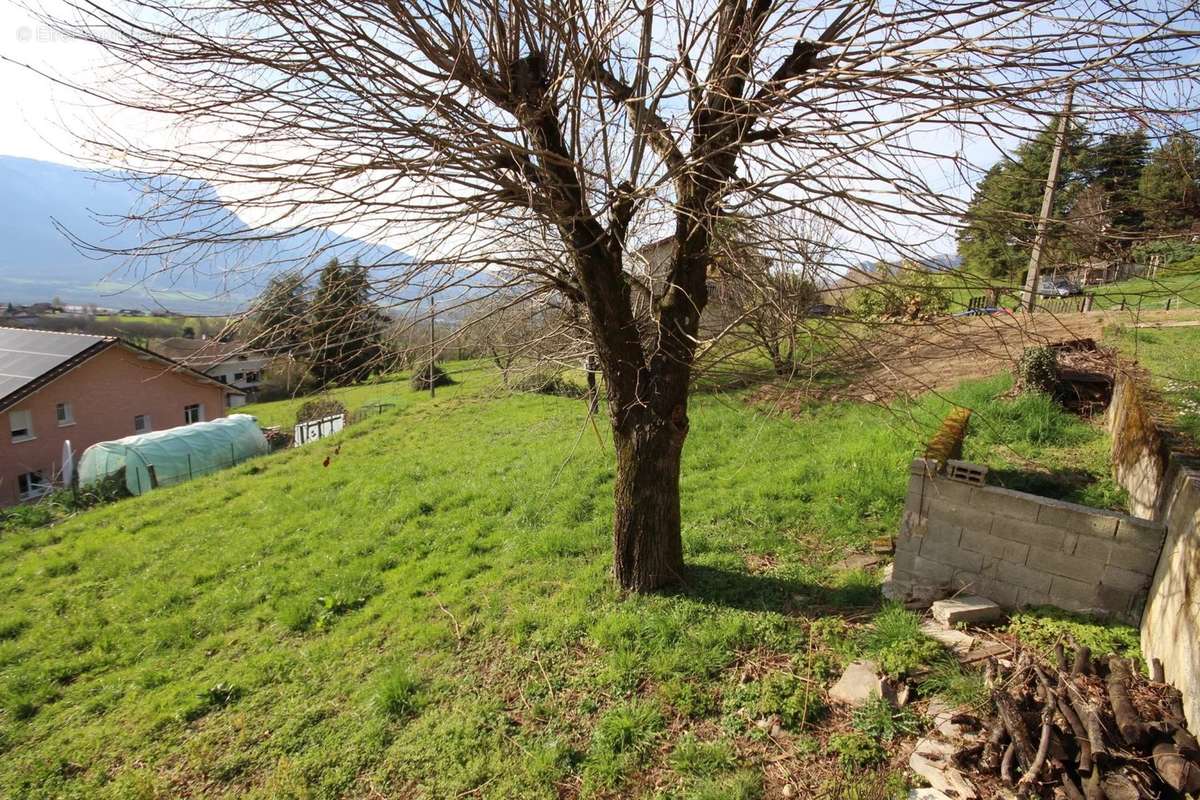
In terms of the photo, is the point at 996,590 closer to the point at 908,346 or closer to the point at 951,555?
the point at 951,555

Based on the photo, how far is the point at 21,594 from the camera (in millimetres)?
6590

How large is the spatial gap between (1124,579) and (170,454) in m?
19.2

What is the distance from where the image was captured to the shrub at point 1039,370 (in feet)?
19.8

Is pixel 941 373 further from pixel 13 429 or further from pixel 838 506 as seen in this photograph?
pixel 13 429

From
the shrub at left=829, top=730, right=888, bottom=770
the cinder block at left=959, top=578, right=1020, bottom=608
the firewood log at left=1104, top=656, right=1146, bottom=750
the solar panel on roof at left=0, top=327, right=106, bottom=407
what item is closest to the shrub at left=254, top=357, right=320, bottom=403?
the shrub at left=829, top=730, right=888, bottom=770

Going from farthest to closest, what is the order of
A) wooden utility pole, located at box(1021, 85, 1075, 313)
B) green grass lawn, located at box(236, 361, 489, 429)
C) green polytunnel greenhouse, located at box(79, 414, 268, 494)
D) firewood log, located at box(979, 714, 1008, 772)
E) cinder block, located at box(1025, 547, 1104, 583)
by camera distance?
green polytunnel greenhouse, located at box(79, 414, 268, 494) < green grass lawn, located at box(236, 361, 489, 429) < cinder block, located at box(1025, 547, 1104, 583) < wooden utility pole, located at box(1021, 85, 1075, 313) < firewood log, located at box(979, 714, 1008, 772)

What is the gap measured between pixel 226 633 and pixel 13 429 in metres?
21.2

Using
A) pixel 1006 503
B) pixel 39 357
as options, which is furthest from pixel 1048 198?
pixel 39 357

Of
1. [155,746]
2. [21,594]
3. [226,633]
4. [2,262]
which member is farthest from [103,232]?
[2,262]

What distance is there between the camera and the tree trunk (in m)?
4.02

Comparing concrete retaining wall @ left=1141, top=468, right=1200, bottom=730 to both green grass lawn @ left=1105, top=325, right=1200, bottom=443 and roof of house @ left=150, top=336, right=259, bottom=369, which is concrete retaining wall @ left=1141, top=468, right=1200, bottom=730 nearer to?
green grass lawn @ left=1105, top=325, right=1200, bottom=443

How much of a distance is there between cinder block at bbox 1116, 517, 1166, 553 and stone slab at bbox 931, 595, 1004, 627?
0.82 meters

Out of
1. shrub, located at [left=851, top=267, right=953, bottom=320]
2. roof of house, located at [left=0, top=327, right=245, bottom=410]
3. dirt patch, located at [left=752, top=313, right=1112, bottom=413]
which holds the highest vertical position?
roof of house, located at [left=0, top=327, right=245, bottom=410]

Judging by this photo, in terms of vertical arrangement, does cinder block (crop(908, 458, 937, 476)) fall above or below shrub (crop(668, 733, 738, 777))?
above
